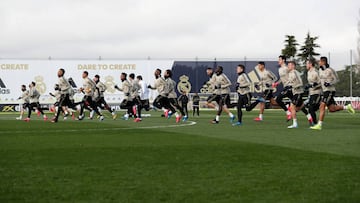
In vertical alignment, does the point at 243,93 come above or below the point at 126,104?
above

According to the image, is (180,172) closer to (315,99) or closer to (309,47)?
(315,99)

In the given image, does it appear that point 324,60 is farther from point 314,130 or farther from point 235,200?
point 235,200

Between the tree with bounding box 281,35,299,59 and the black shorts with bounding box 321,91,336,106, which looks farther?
the tree with bounding box 281,35,299,59

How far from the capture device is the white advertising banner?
51969 mm

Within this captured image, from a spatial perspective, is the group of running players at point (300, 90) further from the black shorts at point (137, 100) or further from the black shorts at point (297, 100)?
the black shorts at point (137, 100)

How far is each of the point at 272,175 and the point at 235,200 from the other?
65.6 inches

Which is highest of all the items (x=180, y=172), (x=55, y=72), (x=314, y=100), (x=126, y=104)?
(x=55, y=72)

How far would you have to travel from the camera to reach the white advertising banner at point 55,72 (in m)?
52.0

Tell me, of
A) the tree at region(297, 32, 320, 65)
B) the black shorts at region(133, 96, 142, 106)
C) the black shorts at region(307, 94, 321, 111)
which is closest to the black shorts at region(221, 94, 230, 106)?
the black shorts at region(133, 96, 142, 106)

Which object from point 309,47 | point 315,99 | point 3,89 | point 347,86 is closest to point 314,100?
point 315,99

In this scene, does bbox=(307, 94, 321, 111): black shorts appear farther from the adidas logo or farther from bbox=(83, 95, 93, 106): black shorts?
the adidas logo

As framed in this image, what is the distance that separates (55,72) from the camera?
174ft

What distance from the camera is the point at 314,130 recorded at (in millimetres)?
17062

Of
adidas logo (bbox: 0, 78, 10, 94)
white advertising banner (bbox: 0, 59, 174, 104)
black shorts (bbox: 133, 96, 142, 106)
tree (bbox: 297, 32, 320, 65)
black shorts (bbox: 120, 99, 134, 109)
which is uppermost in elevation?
tree (bbox: 297, 32, 320, 65)
